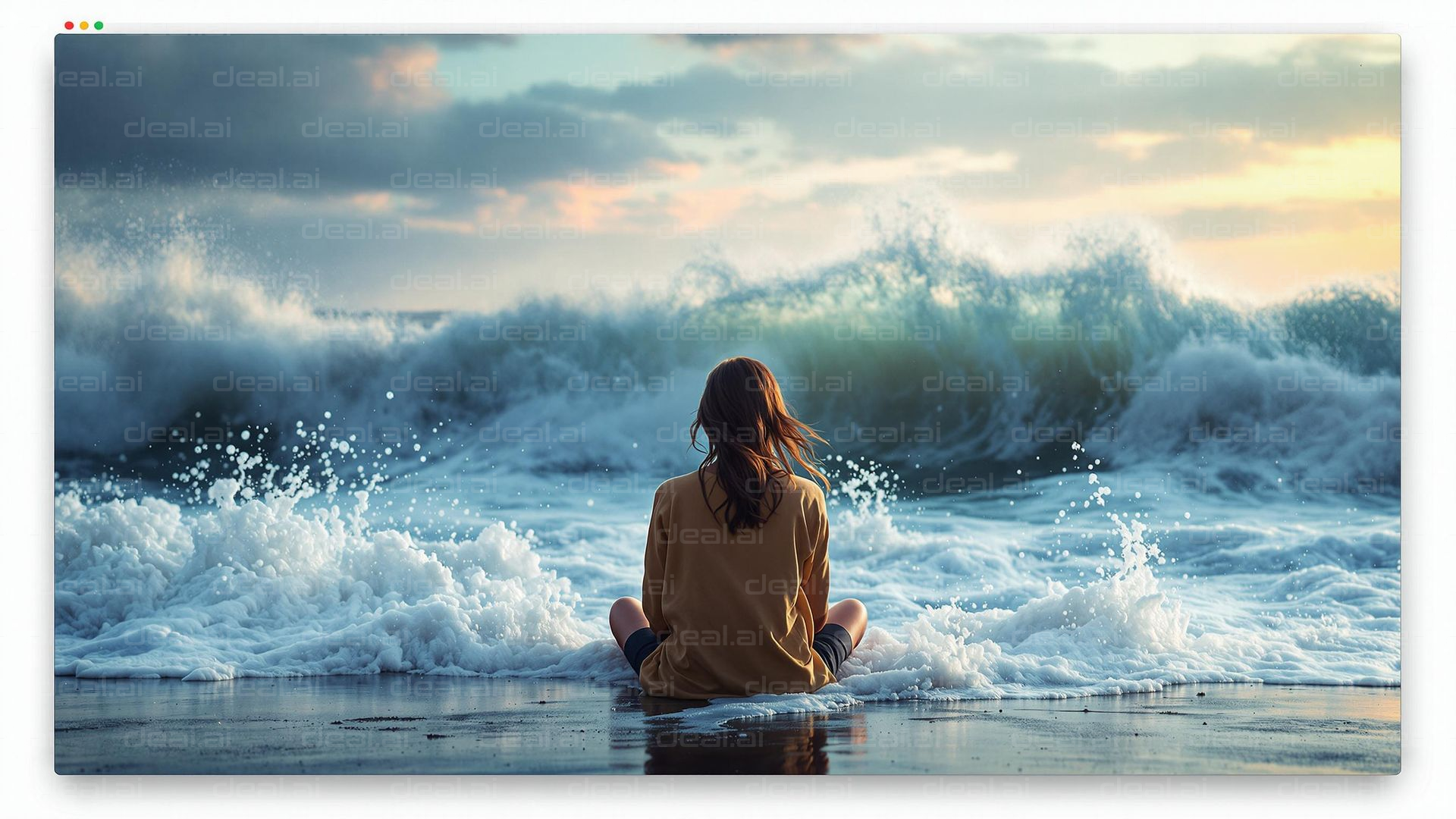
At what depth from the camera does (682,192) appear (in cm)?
516

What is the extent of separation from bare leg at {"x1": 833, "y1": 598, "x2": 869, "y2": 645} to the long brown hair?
0.43 m

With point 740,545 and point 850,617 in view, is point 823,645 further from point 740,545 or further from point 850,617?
point 740,545

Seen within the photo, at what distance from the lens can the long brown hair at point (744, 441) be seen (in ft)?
8.48

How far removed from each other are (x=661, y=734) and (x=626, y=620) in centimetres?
54

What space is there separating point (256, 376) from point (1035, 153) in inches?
146

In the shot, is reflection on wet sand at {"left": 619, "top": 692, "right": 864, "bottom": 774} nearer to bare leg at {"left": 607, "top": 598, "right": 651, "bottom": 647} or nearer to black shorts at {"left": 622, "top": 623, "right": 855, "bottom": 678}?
black shorts at {"left": 622, "top": 623, "right": 855, "bottom": 678}

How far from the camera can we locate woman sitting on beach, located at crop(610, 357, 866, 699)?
260 centimetres

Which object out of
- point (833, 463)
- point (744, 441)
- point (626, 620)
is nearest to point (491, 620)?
point (626, 620)

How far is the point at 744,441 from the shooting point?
8.54ft

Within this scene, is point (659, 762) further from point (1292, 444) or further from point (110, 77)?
point (1292, 444)

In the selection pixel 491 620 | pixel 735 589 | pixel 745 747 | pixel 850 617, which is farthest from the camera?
pixel 491 620

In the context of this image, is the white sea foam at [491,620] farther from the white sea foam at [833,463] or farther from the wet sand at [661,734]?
the wet sand at [661,734]

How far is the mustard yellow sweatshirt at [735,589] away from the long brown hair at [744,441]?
25 mm

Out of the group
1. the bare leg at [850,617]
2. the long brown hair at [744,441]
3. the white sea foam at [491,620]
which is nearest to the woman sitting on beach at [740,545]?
the long brown hair at [744,441]
